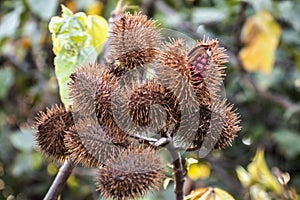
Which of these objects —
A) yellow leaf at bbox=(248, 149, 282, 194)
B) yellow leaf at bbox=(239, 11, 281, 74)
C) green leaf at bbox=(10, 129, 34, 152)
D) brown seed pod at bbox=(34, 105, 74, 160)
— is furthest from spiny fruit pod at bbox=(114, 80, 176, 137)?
green leaf at bbox=(10, 129, 34, 152)

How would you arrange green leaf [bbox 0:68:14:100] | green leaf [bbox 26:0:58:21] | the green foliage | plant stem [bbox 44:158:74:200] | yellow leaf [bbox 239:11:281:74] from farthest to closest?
1. green leaf [bbox 0:68:14:100]
2. yellow leaf [bbox 239:11:281:74]
3. green leaf [bbox 26:0:58:21]
4. the green foliage
5. plant stem [bbox 44:158:74:200]

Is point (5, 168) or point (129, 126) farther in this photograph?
point (5, 168)

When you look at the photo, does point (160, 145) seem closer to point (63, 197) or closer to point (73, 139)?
point (73, 139)

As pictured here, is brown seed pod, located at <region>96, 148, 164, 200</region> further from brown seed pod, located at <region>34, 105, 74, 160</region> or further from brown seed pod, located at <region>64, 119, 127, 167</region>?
brown seed pod, located at <region>34, 105, 74, 160</region>

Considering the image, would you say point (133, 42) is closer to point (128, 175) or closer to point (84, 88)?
point (84, 88)

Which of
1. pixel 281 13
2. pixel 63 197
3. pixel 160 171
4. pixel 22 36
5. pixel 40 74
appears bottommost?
pixel 63 197

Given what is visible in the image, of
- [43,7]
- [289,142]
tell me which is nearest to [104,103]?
[43,7]

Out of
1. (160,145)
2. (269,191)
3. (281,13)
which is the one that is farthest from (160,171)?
(281,13)
